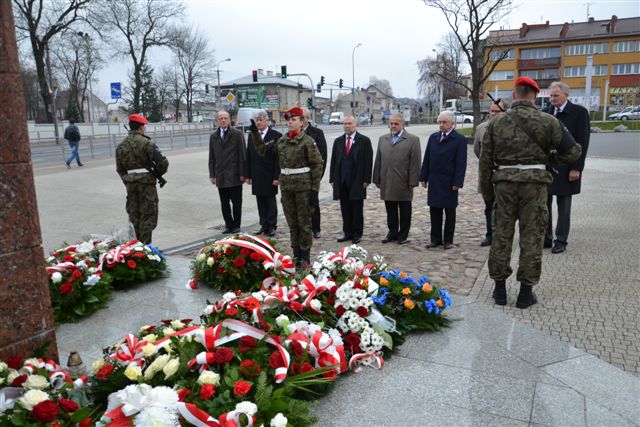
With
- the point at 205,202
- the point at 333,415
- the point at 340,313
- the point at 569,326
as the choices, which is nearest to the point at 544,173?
the point at 569,326

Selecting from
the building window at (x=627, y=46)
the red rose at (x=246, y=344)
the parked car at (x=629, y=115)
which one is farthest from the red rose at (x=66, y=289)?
the building window at (x=627, y=46)

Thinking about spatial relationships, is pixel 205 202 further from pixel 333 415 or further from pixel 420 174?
pixel 333 415

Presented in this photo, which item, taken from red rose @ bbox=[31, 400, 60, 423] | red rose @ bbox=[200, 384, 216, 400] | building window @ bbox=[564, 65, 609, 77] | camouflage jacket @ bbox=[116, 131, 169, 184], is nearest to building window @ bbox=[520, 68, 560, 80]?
building window @ bbox=[564, 65, 609, 77]

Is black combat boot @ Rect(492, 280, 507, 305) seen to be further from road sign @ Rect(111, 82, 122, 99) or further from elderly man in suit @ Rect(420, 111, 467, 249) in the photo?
road sign @ Rect(111, 82, 122, 99)

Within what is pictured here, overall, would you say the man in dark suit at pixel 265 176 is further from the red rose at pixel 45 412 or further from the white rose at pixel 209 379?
the red rose at pixel 45 412

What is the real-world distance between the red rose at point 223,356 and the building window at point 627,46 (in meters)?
82.7

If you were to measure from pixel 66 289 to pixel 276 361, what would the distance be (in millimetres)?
2516

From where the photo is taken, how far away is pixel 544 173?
4.75 metres

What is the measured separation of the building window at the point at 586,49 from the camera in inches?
2865

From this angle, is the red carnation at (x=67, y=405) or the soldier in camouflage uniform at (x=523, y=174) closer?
the red carnation at (x=67, y=405)

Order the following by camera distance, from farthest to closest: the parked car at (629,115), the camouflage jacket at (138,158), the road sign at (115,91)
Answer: the parked car at (629,115), the road sign at (115,91), the camouflage jacket at (138,158)

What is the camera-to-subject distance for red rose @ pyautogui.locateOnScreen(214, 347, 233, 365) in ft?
9.97

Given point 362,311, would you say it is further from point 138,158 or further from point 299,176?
point 138,158

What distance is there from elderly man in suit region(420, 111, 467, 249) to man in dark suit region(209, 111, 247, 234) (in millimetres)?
3045
